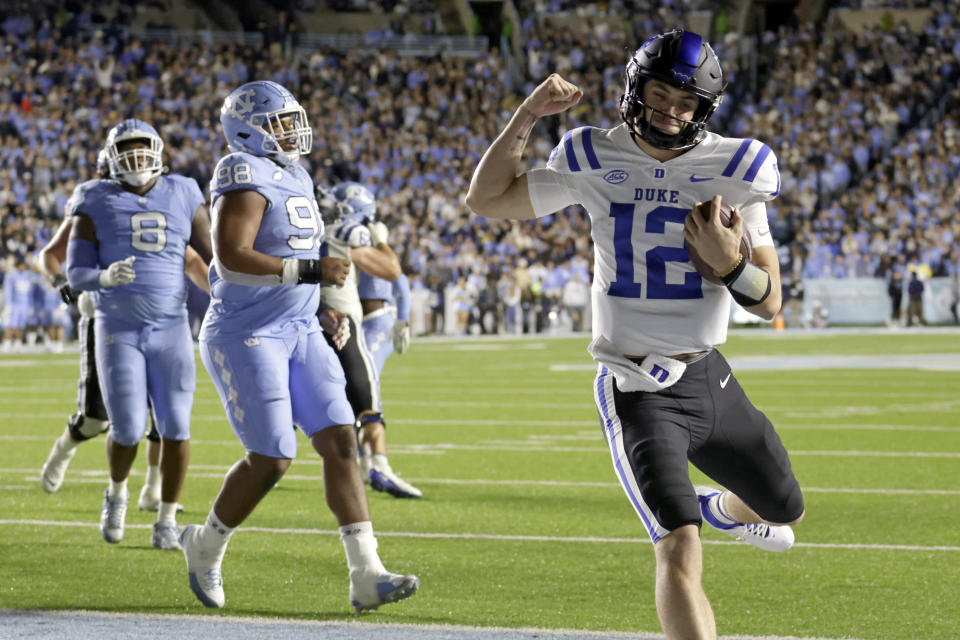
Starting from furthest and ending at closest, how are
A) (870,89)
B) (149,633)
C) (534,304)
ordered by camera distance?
1. (870,89)
2. (534,304)
3. (149,633)

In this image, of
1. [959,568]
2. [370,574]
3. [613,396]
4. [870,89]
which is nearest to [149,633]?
[370,574]

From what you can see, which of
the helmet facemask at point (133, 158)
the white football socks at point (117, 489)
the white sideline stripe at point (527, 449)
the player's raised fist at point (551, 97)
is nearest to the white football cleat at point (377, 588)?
the player's raised fist at point (551, 97)

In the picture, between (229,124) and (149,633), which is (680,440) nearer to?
(149,633)

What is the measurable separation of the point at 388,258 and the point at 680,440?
4266 millimetres

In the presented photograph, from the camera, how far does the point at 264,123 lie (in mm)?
5121

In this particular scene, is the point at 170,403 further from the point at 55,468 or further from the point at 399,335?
the point at 399,335

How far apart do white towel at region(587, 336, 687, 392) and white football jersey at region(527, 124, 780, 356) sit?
0.03m

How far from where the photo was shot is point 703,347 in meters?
3.90

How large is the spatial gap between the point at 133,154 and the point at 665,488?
360 cm

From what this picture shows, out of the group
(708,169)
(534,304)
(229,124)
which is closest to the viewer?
(708,169)

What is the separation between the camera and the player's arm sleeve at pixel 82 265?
247 inches

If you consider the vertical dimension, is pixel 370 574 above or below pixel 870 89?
below

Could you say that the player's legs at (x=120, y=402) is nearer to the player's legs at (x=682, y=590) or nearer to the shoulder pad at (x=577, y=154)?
the shoulder pad at (x=577, y=154)

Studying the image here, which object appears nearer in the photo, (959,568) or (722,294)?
(722,294)
